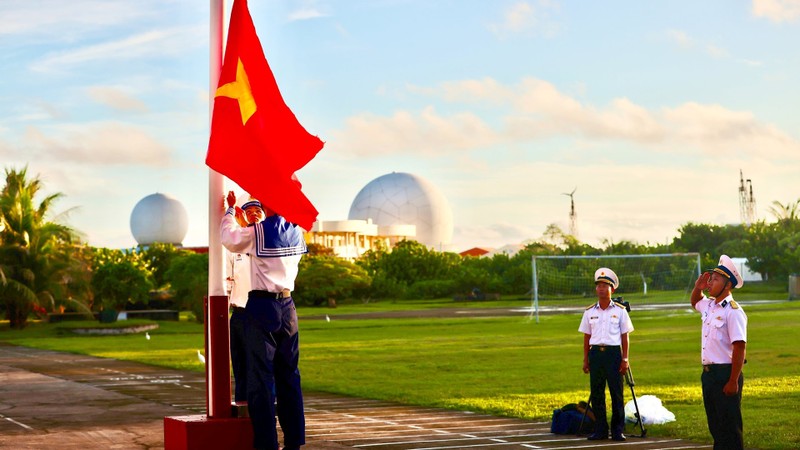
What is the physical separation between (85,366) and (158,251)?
208 feet

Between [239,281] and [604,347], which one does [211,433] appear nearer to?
[239,281]

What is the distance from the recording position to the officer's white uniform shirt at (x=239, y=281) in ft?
36.8

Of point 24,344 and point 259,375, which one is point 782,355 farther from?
point 24,344

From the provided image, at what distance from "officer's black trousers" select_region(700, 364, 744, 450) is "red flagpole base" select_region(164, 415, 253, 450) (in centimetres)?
392

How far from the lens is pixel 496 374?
68.7ft

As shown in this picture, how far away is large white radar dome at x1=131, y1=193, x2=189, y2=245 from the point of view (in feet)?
392

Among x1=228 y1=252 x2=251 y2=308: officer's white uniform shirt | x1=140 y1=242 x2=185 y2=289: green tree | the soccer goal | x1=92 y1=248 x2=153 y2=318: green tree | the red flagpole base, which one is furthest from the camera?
x1=140 y1=242 x2=185 y2=289: green tree

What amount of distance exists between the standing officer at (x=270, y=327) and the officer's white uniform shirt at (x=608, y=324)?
144 inches

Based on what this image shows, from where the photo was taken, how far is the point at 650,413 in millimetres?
13211

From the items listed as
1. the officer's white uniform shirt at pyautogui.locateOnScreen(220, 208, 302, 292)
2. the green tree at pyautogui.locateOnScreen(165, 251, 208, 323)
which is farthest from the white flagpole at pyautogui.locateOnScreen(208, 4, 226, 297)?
the green tree at pyautogui.locateOnScreen(165, 251, 208, 323)

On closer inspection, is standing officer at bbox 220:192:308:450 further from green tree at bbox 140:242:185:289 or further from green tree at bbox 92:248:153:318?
green tree at bbox 140:242:185:289

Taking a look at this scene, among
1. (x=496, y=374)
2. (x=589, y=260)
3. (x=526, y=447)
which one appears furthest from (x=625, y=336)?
(x=589, y=260)

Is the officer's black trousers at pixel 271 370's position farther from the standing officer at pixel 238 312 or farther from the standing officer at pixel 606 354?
the standing officer at pixel 606 354

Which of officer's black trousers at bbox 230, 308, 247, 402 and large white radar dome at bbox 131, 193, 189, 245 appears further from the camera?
large white radar dome at bbox 131, 193, 189, 245
